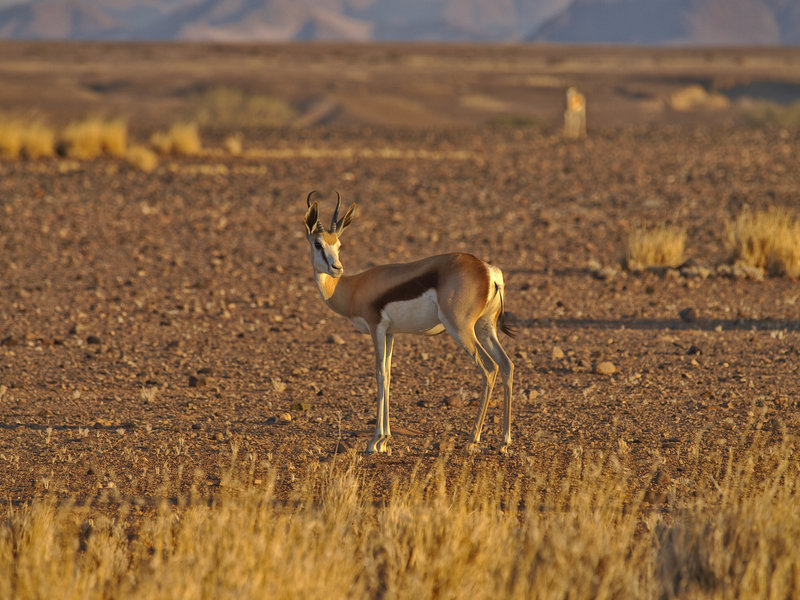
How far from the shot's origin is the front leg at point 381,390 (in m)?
6.14

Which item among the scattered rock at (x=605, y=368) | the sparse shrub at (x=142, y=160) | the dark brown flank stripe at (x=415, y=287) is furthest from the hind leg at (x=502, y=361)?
the sparse shrub at (x=142, y=160)

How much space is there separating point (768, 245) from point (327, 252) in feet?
24.0

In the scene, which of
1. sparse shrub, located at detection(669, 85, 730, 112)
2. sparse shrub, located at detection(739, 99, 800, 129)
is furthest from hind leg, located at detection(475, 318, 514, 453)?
sparse shrub, located at detection(669, 85, 730, 112)

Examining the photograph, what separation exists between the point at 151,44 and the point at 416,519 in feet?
403

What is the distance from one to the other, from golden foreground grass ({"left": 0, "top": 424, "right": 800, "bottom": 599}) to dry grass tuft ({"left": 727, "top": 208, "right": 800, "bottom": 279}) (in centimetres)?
682

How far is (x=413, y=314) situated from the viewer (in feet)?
19.7

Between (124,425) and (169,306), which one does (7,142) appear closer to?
(169,306)

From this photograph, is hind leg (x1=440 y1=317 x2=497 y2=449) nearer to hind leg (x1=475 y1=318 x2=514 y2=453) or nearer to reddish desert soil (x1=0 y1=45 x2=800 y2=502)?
hind leg (x1=475 y1=318 x2=514 y2=453)

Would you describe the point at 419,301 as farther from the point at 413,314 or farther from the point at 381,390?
the point at 381,390

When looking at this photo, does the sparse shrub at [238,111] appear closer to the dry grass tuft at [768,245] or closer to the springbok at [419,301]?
the dry grass tuft at [768,245]

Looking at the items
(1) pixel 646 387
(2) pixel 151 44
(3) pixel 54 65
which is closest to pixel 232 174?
(1) pixel 646 387

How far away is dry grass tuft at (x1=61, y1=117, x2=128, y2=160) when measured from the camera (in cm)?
2230

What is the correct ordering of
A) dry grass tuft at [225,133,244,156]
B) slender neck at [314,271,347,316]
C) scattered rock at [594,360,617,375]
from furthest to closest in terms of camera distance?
1. dry grass tuft at [225,133,244,156]
2. scattered rock at [594,360,617,375]
3. slender neck at [314,271,347,316]

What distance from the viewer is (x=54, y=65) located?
84.2 m
